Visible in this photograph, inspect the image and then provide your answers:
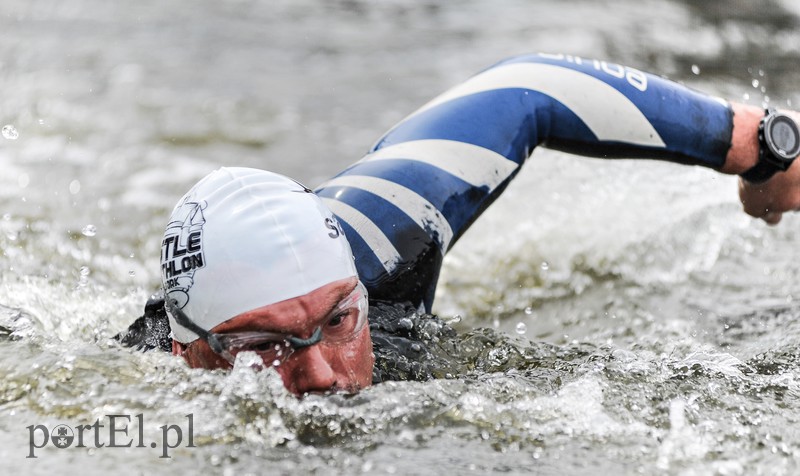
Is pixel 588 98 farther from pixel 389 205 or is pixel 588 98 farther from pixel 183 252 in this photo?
pixel 183 252

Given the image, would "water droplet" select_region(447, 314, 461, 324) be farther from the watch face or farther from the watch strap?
the watch face

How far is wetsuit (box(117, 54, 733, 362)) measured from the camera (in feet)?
11.8

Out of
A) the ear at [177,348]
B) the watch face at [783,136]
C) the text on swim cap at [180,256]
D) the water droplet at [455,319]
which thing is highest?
the watch face at [783,136]

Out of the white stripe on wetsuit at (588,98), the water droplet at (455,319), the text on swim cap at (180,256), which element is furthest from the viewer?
the water droplet at (455,319)

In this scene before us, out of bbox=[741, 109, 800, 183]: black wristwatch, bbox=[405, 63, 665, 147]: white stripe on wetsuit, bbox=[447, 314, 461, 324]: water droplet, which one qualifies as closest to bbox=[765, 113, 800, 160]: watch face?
bbox=[741, 109, 800, 183]: black wristwatch

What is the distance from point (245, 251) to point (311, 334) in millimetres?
300

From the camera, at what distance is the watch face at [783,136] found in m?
3.90

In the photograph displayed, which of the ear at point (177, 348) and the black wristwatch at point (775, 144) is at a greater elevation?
the black wristwatch at point (775, 144)

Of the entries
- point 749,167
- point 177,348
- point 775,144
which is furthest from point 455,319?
point 177,348

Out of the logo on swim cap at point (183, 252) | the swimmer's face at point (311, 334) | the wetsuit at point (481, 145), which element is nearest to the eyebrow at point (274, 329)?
the swimmer's face at point (311, 334)

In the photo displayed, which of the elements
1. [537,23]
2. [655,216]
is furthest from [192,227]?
[537,23]

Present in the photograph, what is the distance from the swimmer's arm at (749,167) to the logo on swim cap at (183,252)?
2.07 meters

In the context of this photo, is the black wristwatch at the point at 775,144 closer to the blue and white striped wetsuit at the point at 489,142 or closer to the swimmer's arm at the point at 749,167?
the swimmer's arm at the point at 749,167

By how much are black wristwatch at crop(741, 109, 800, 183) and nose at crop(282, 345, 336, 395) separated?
1978mm
